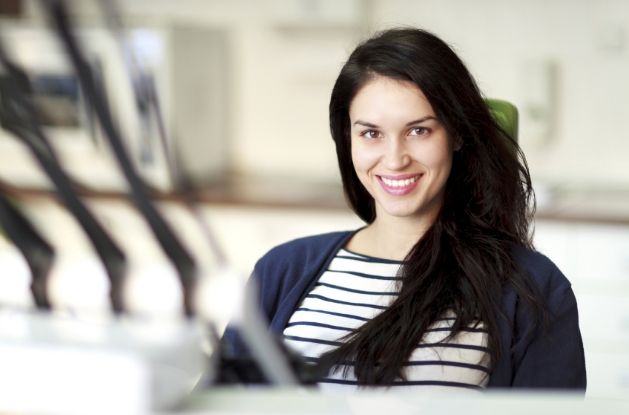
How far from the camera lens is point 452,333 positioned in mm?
1553

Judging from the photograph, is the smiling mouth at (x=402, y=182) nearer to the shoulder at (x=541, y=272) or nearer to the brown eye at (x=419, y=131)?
the brown eye at (x=419, y=131)

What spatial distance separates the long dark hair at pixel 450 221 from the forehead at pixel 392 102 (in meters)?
0.01

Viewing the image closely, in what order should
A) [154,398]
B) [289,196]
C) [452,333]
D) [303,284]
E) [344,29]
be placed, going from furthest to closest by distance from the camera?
[344,29], [289,196], [303,284], [452,333], [154,398]

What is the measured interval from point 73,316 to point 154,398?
0.10m

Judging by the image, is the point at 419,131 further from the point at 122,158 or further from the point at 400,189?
the point at 122,158

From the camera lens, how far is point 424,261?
1.67 m

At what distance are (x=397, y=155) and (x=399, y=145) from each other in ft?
0.06

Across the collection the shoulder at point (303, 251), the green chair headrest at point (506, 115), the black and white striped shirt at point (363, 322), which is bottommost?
the black and white striped shirt at point (363, 322)

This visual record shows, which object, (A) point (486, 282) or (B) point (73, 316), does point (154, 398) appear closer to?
(B) point (73, 316)

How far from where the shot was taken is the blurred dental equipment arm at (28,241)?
23.9 inches

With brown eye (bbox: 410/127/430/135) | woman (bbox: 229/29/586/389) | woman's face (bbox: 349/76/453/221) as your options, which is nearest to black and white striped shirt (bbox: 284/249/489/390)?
woman (bbox: 229/29/586/389)

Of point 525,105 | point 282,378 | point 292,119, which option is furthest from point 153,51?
point 282,378

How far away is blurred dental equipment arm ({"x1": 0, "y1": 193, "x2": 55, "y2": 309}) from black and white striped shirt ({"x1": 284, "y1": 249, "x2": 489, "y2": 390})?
87cm

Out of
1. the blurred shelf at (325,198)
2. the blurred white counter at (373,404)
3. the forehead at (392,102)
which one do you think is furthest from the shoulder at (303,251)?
the blurred shelf at (325,198)
